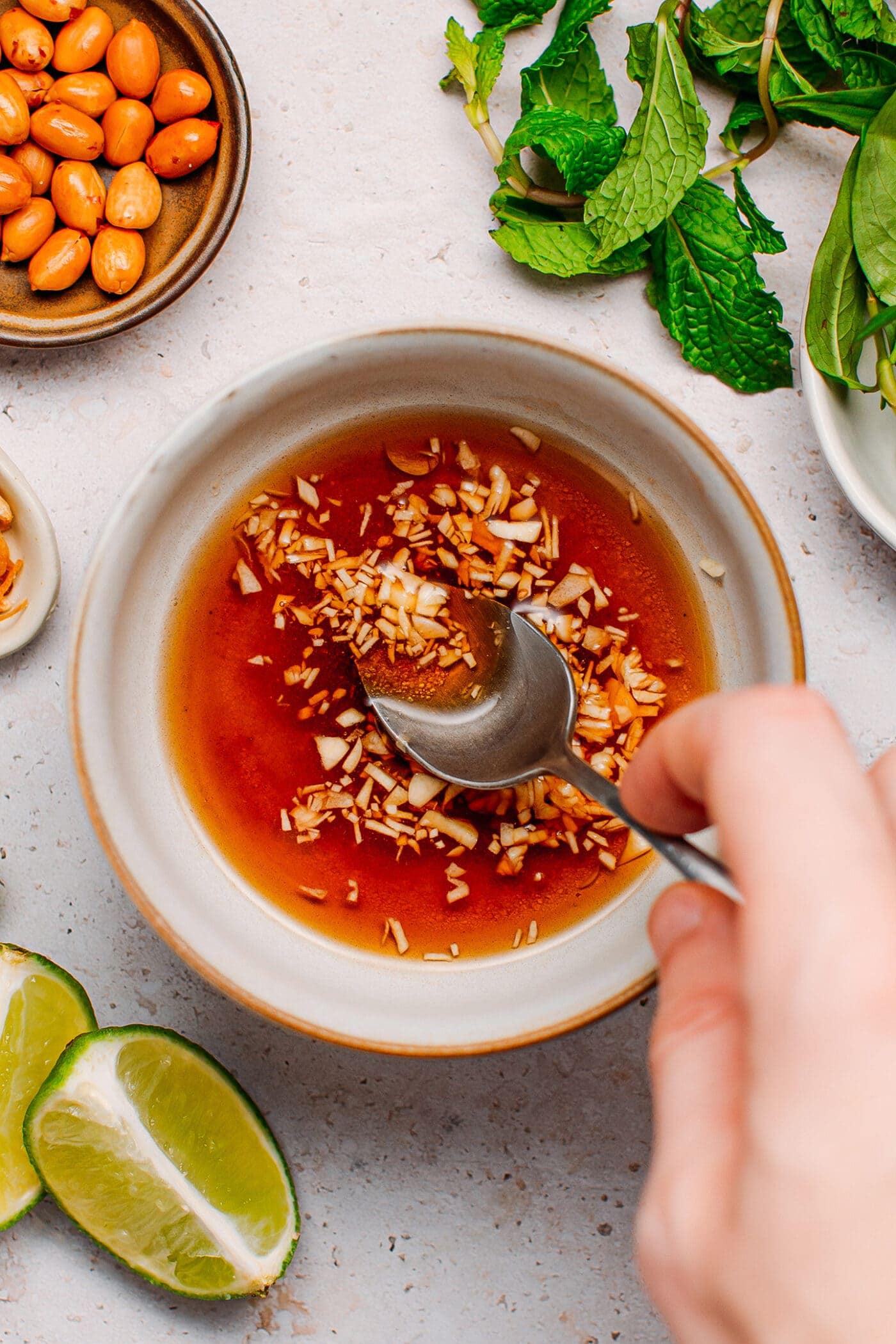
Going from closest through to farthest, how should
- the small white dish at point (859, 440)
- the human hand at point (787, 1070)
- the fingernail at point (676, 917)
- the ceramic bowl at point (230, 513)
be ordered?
1. the human hand at point (787, 1070)
2. the fingernail at point (676, 917)
3. the ceramic bowl at point (230, 513)
4. the small white dish at point (859, 440)

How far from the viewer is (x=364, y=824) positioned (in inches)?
35.9

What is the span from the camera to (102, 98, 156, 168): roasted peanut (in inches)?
36.5

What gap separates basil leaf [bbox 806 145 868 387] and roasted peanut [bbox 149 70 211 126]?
58 centimetres

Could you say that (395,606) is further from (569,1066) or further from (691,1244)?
(691,1244)

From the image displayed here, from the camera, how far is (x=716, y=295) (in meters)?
0.91

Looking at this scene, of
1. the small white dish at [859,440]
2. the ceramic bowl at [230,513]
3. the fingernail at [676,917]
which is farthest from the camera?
the small white dish at [859,440]

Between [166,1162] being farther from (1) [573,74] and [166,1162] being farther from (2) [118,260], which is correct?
(1) [573,74]

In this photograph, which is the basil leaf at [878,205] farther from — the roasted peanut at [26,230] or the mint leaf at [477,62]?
the roasted peanut at [26,230]

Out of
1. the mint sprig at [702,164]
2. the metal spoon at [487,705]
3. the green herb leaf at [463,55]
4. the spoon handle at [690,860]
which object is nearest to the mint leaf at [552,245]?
the mint sprig at [702,164]

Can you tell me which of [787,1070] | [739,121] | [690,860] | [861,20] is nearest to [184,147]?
[739,121]

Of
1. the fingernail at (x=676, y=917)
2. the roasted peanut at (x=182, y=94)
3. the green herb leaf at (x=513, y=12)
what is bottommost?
the fingernail at (x=676, y=917)

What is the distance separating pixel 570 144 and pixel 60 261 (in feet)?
1.55

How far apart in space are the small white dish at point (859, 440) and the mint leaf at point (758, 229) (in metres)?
0.08

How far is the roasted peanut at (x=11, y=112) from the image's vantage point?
2.99ft
